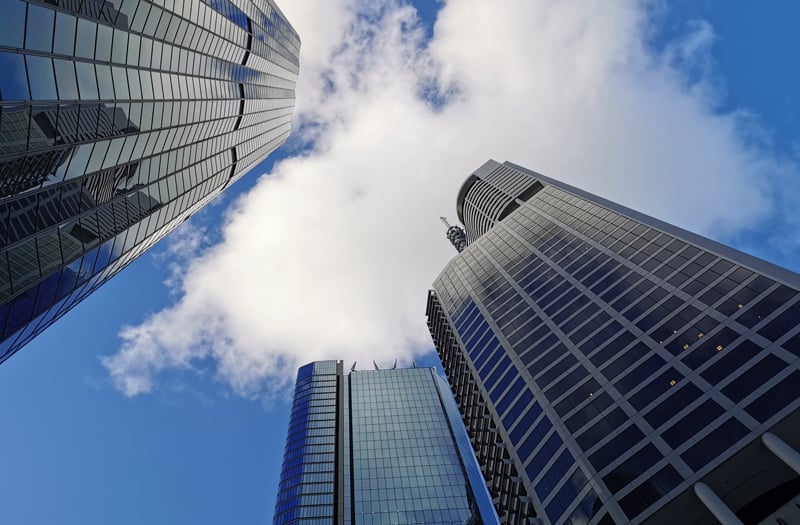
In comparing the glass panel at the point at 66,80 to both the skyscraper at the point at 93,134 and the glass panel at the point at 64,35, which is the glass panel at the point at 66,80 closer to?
the skyscraper at the point at 93,134

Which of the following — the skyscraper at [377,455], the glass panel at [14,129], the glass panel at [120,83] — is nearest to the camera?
the glass panel at [14,129]

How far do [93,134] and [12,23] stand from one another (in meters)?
8.14

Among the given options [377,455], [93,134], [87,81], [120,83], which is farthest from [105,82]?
[377,455]

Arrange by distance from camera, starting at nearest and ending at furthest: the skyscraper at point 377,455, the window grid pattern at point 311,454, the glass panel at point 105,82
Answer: the glass panel at point 105,82, the skyscraper at point 377,455, the window grid pattern at point 311,454

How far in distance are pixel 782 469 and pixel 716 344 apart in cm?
1112

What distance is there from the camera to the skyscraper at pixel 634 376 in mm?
34406

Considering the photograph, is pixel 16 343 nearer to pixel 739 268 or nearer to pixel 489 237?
pixel 739 268

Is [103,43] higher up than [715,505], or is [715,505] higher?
[103,43]

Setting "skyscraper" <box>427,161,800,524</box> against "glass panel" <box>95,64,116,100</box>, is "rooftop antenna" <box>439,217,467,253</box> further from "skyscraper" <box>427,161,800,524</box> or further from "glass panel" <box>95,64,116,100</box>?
"glass panel" <box>95,64,116,100</box>

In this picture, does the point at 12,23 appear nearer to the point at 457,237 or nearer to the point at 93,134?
the point at 93,134

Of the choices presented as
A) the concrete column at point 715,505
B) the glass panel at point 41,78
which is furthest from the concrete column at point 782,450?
the glass panel at point 41,78

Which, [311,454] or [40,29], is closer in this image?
[40,29]

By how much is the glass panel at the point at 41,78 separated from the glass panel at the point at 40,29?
522 millimetres

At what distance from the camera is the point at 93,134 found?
1000 inches
